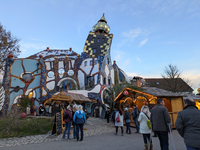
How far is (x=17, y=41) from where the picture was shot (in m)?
21.9

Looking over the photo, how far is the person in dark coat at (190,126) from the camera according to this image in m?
2.32

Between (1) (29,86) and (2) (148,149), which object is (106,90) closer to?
(1) (29,86)

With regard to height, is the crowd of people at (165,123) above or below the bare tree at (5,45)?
below

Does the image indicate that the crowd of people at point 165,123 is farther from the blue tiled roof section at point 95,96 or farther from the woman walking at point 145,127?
the blue tiled roof section at point 95,96

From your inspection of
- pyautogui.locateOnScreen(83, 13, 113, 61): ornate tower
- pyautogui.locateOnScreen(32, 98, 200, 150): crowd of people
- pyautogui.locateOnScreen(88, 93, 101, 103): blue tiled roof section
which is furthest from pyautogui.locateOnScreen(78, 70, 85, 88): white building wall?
pyautogui.locateOnScreen(32, 98, 200, 150): crowd of people

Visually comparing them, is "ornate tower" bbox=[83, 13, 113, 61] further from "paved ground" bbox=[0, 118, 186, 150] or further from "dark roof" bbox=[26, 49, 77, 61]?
"paved ground" bbox=[0, 118, 186, 150]

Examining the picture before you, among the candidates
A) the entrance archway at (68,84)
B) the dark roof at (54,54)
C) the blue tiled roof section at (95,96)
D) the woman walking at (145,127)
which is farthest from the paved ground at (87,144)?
the dark roof at (54,54)

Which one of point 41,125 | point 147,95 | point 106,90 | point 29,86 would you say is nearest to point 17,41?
point 29,86

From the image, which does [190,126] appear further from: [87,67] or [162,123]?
[87,67]

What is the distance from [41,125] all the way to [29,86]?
47.7 ft

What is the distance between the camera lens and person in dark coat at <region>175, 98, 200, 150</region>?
2.32m

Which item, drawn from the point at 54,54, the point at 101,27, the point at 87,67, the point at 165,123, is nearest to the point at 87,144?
the point at 165,123

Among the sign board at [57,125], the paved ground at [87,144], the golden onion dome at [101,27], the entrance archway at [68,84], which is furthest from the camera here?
the golden onion dome at [101,27]

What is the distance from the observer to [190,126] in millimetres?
2426
